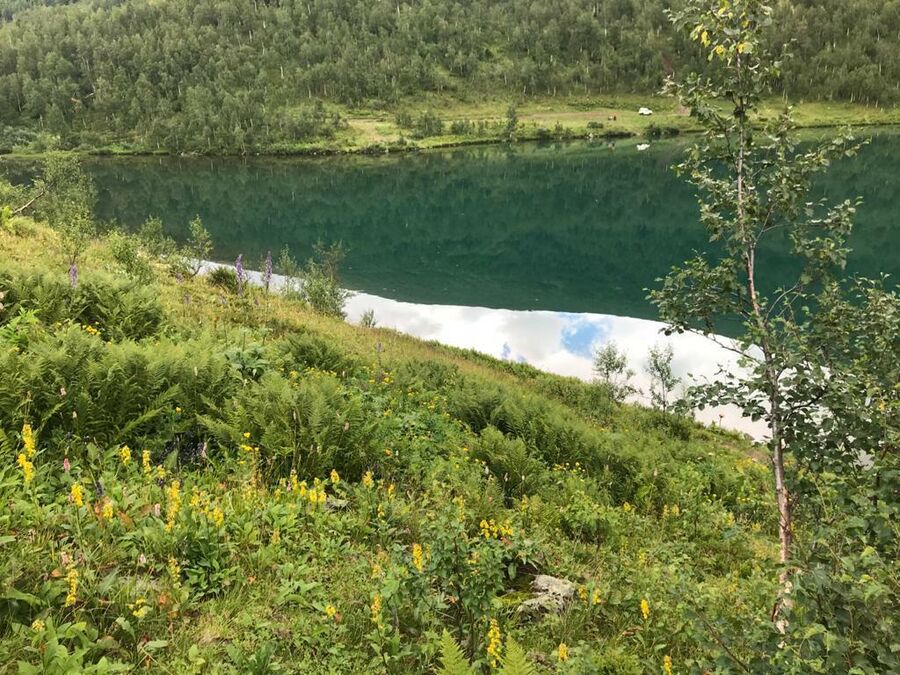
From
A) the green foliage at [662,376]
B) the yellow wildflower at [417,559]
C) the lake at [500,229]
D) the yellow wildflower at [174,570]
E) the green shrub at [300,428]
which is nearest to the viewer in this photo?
the yellow wildflower at [174,570]

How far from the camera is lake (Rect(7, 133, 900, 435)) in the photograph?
167ft

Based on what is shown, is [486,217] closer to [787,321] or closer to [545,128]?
[787,321]

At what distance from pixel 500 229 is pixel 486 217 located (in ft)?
22.1

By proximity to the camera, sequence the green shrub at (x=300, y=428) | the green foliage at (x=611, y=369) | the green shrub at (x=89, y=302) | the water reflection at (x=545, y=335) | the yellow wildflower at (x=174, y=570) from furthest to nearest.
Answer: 1. the water reflection at (x=545, y=335)
2. the green foliage at (x=611, y=369)
3. the green shrub at (x=89, y=302)
4. the green shrub at (x=300, y=428)
5. the yellow wildflower at (x=174, y=570)

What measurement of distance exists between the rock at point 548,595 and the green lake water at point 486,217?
5065 cm

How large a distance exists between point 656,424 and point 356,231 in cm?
6920

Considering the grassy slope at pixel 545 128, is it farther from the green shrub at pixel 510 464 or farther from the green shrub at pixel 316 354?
the green shrub at pixel 510 464

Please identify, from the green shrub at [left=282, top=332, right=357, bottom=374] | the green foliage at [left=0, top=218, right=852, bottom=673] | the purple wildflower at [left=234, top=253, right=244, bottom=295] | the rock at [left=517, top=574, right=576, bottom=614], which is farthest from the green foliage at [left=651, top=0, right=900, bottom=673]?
the purple wildflower at [left=234, top=253, right=244, bottom=295]

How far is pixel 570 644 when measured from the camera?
17.0 feet

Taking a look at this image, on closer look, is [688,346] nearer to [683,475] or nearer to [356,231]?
[683,475]

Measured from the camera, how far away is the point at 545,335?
49125mm

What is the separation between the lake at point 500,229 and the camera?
51000mm

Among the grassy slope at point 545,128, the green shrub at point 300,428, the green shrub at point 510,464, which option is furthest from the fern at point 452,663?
the grassy slope at point 545,128

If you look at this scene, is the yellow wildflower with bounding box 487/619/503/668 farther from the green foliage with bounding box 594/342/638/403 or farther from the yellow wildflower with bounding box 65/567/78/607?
the green foliage with bounding box 594/342/638/403
